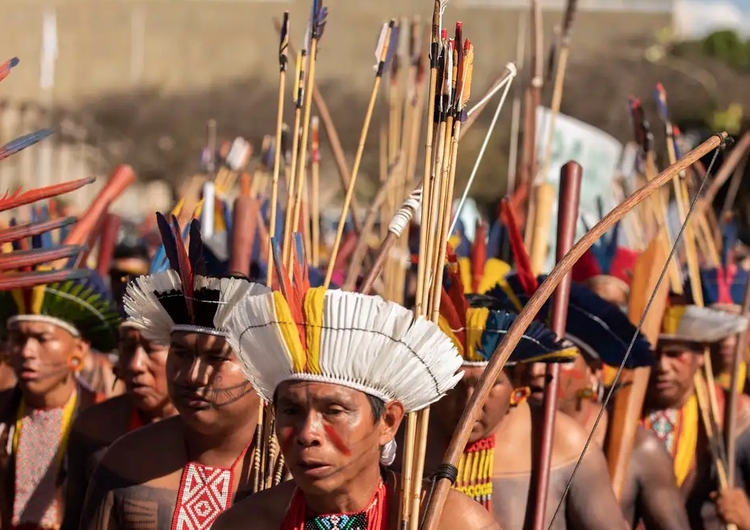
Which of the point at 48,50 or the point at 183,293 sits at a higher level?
the point at 48,50

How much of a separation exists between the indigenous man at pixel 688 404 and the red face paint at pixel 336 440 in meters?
3.02

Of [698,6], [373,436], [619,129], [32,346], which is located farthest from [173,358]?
[698,6]

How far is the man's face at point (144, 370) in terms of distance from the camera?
5613 mm

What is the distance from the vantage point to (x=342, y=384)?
3506 millimetres

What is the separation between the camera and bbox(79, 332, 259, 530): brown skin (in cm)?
446

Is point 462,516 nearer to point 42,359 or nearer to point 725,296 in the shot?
point 42,359

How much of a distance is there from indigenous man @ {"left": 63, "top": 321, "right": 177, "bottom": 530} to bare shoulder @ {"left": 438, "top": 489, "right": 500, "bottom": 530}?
223cm

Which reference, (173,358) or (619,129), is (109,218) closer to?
(173,358)

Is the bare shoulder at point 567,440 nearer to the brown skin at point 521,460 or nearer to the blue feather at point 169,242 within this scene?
the brown skin at point 521,460

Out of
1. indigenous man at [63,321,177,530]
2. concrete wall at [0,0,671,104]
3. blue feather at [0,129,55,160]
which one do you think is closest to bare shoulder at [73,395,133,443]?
indigenous man at [63,321,177,530]

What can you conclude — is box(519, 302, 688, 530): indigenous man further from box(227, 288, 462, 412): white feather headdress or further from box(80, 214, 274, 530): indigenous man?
box(227, 288, 462, 412): white feather headdress

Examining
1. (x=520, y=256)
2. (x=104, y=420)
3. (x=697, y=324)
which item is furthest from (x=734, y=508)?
(x=104, y=420)

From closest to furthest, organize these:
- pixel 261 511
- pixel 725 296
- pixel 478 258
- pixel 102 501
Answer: pixel 261 511
pixel 102 501
pixel 478 258
pixel 725 296

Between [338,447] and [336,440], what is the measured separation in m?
0.02
